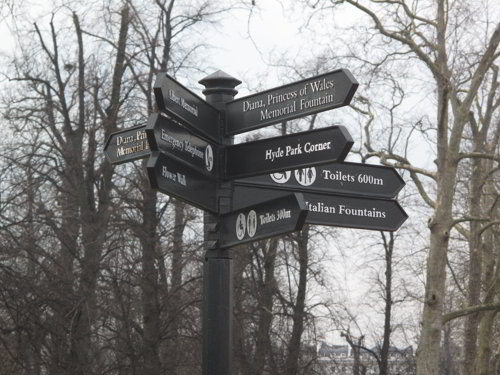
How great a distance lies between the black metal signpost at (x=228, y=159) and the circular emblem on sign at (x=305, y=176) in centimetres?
7

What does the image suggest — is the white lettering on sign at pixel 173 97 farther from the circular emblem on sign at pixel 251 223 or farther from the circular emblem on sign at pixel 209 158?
the circular emblem on sign at pixel 251 223

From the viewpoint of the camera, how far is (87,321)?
14562 mm

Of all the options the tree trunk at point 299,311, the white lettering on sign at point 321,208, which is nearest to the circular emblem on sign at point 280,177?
the white lettering on sign at point 321,208

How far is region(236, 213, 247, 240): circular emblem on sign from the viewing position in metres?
5.54

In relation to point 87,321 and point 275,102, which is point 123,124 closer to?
point 87,321

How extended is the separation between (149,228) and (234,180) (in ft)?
37.5

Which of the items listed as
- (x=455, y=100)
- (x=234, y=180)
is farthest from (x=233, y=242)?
(x=455, y=100)

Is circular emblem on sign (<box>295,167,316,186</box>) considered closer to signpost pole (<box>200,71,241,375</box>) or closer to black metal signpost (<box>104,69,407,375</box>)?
black metal signpost (<box>104,69,407,375</box>)

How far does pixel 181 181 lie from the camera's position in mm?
5344

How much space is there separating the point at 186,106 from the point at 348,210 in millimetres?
1554

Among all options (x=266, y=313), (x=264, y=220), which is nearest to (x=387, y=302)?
(x=266, y=313)

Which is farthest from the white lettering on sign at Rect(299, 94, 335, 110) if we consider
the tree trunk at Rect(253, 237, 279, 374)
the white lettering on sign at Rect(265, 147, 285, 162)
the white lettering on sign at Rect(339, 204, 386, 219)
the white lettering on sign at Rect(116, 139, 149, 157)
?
the tree trunk at Rect(253, 237, 279, 374)

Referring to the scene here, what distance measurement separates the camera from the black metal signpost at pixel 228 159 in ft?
17.3

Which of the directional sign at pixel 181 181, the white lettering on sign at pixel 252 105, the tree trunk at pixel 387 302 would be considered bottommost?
the directional sign at pixel 181 181
